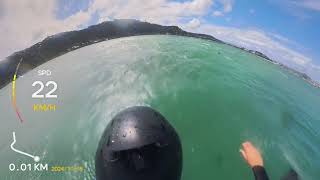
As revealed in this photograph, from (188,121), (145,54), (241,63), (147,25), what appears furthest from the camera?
(147,25)

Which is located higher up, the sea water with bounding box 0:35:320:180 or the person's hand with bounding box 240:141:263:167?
the person's hand with bounding box 240:141:263:167

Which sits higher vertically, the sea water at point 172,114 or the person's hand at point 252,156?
the person's hand at point 252,156

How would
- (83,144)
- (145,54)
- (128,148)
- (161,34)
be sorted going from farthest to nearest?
(161,34) → (145,54) → (83,144) → (128,148)

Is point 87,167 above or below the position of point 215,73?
below

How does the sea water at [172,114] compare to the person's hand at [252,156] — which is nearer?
the person's hand at [252,156]

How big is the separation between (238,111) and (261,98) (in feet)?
9.03

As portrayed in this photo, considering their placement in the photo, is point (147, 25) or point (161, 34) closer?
point (147, 25)

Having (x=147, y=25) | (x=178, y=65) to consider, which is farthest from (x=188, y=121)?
(x=147, y=25)

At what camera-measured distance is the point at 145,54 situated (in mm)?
16266

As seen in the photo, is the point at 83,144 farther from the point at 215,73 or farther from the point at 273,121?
the point at 215,73

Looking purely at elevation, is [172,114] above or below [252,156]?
below

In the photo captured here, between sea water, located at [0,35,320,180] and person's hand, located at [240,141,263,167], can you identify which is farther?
sea water, located at [0,35,320,180]

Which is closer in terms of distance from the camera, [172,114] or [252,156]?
[252,156]

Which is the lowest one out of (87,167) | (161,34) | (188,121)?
(87,167)
